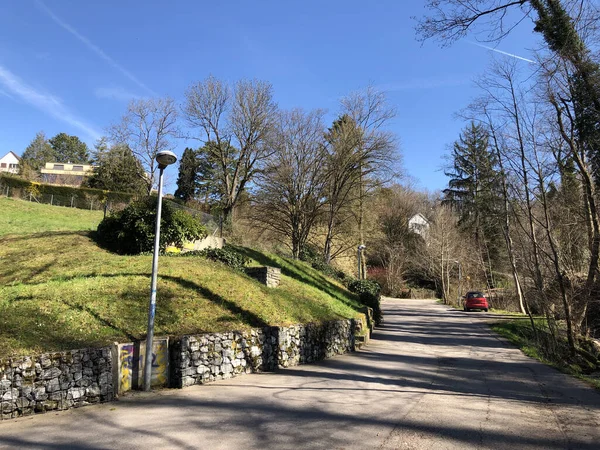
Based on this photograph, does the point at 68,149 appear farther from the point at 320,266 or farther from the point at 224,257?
the point at 224,257

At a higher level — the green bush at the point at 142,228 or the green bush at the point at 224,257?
the green bush at the point at 142,228

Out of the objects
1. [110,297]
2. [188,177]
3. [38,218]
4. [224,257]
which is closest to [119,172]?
[188,177]

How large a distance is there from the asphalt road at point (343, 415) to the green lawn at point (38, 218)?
13081 millimetres

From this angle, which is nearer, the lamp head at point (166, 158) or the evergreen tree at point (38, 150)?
the lamp head at point (166, 158)

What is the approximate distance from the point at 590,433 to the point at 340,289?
1641cm

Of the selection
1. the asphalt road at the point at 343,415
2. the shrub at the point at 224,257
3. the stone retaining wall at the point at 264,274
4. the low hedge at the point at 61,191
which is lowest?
the asphalt road at the point at 343,415

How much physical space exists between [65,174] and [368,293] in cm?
5705

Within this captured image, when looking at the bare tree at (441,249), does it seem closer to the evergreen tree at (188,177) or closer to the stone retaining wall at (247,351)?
the evergreen tree at (188,177)

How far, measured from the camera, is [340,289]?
22.1 metres

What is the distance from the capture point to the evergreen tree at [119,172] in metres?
38.4

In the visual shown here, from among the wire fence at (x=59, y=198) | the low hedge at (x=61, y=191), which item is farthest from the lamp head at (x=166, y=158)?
the low hedge at (x=61, y=191)

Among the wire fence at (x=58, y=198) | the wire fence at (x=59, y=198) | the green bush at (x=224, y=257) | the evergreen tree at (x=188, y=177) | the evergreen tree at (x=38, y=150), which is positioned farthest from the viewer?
the evergreen tree at (x=38, y=150)

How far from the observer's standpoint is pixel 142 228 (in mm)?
13758

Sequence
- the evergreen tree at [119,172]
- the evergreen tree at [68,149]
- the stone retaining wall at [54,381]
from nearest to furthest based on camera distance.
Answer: the stone retaining wall at [54,381] → the evergreen tree at [119,172] → the evergreen tree at [68,149]
